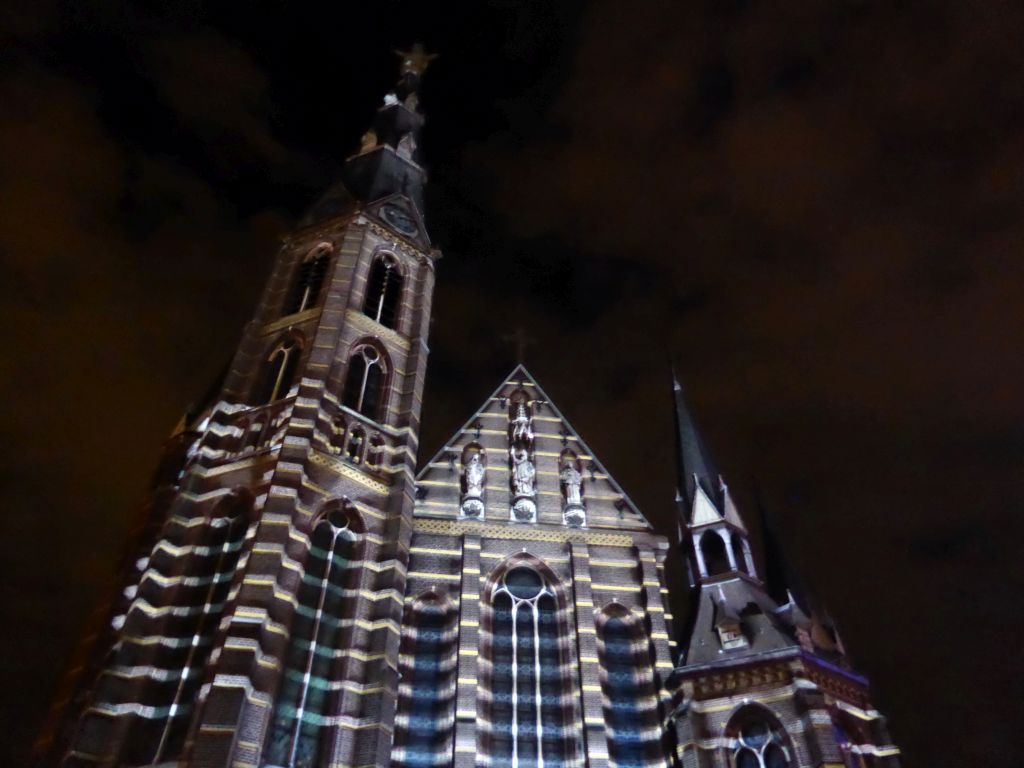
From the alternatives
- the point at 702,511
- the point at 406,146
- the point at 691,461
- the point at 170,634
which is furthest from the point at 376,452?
the point at 406,146

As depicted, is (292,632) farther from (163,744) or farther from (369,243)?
(369,243)

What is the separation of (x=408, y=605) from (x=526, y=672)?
3.67 m

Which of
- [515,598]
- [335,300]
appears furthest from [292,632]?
[335,300]

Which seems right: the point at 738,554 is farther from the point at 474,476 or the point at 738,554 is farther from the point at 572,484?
the point at 474,476

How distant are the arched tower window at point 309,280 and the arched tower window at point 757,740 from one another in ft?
59.9

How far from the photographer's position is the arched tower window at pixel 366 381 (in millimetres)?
26438

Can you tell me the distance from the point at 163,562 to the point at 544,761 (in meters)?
10.9

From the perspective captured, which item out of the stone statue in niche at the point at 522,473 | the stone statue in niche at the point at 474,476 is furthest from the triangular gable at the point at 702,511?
the stone statue in niche at the point at 474,476

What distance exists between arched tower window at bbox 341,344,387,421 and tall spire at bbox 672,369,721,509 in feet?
33.1

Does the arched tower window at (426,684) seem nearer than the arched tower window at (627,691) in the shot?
Yes

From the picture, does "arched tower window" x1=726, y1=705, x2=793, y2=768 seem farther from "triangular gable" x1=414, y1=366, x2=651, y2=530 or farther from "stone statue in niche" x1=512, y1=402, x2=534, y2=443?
"stone statue in niche" x1=512, y1=402, x2=534, y2=443

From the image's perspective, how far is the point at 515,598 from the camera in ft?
78.5

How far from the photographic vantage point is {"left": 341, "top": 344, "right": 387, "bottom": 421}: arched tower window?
2644 centimetres

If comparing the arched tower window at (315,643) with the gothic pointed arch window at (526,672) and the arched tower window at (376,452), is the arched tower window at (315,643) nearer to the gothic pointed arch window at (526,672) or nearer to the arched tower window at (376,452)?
the arched tower window at (376,452)
